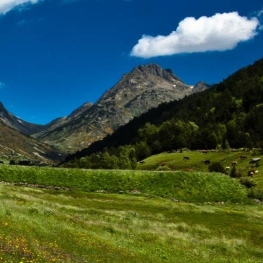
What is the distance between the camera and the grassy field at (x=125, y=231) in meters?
24.2

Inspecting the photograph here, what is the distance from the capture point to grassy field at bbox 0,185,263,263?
24203mm

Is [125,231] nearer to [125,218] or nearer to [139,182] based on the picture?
[125,218]

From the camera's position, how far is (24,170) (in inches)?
3250

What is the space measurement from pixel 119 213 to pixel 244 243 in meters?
16.4

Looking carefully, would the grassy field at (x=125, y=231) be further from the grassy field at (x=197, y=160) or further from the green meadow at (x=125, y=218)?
the grassy field at (x=197, y=160)

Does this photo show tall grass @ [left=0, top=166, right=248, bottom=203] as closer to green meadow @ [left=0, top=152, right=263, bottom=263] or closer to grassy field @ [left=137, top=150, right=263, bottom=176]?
green meadow @ [left=0, top=152, right=263, bottom=263]

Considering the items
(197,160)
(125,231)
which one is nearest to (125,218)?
(125,231)

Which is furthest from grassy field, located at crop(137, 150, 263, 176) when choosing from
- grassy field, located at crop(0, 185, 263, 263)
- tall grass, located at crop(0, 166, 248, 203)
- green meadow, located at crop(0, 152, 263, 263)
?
grassy field, located at crop(0, 185, 263, 263)

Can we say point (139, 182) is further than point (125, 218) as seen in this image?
Yes

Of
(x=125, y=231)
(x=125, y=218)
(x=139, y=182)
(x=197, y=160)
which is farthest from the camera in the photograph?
(x=197, y=160)

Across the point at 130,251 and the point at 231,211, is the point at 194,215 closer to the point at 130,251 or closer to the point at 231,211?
the point at 231,211

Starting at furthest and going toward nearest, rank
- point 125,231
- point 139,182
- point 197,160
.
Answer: point 197,160 → point 139,182 → point 125,231

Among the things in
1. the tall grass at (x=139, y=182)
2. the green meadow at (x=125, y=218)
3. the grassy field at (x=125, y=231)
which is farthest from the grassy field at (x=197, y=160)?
the grassy field at (x=125, y=231)

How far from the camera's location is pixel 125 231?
1565 inches
